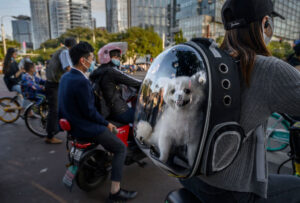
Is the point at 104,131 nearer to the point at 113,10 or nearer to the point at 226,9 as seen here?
the point at 226,9

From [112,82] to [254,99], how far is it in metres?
2.05

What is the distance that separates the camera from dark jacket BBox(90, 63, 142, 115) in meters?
2.68

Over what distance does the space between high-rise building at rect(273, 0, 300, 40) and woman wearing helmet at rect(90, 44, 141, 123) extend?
2871 inches

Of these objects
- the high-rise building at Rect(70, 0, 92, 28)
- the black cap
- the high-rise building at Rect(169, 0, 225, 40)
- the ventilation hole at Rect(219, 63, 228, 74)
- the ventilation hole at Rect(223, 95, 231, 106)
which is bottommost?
the ventilation hole at Rect(223, 95, 231, 106)

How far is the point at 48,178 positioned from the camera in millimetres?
3064

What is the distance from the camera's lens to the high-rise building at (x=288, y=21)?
6400 centimetres

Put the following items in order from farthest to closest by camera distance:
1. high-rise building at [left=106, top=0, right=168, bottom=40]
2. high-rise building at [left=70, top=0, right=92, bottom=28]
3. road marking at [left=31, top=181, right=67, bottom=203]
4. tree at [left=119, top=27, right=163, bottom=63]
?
1. high-rise building at [left=70, top=0, right=92, bottom=28]
2. high-rise building at [left=106, top=0, right=168, bottom=40]
3. tree at [left=119, top=27, right=163, bottom=63]
4. road marking at [left=31, top=181, right=67, bottom=203]

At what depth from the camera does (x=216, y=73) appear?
0.81 meters

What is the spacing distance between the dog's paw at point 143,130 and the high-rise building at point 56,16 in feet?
345

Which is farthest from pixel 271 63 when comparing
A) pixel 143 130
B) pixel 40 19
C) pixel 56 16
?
pixel 40 19

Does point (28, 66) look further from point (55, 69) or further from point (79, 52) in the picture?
point (79, 52)

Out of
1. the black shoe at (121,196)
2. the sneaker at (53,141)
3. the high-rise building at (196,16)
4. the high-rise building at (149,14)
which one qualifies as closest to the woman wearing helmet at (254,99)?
the black shoe at (121,196)

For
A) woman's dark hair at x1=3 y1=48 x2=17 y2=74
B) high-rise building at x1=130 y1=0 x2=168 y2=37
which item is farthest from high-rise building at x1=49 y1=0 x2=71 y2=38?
woman's dark hair at x1=3 y1=48 x2=17 y2=74

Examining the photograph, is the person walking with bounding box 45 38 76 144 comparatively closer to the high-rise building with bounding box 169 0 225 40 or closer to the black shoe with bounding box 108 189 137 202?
the black shoe with bounding box 108 189 137 202
